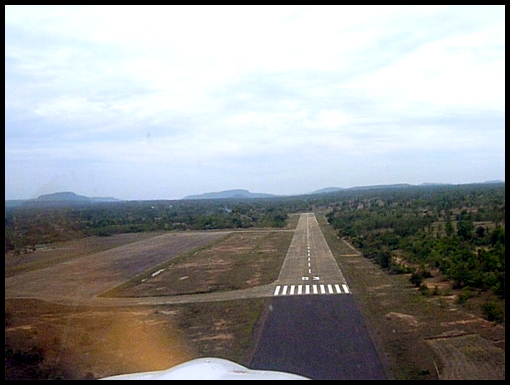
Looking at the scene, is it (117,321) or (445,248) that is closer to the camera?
(117,321)

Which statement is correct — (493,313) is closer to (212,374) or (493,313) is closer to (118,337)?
(118,337)

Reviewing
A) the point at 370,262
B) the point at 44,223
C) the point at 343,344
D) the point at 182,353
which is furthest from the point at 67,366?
the point at 44,223

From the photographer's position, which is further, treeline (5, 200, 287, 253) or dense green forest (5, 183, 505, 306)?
treeline (5, 200, 287, 253)

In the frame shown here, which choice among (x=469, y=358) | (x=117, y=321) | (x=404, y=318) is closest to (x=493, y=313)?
(x=404, y=318)

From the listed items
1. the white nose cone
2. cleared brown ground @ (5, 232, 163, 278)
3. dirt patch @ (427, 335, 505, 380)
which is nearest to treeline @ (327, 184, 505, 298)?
dirt patch @ (427, 335, 505, 380)

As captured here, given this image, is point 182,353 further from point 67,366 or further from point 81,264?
point 81,264

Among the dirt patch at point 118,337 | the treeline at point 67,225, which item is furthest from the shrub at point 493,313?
the treeline at point 67,225

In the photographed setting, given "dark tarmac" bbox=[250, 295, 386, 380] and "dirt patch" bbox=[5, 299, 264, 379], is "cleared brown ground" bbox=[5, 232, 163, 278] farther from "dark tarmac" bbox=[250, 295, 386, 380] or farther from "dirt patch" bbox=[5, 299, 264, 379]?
"dark tarmac" bbox=[250, 295, 386, 380]

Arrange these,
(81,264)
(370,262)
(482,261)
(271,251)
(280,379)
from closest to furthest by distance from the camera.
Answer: (280,379) < (482,261) < (370,262) < (81,264) < (271,251)
